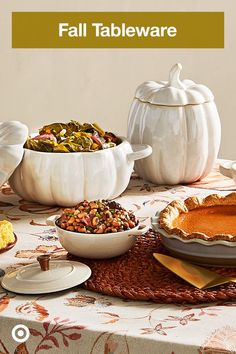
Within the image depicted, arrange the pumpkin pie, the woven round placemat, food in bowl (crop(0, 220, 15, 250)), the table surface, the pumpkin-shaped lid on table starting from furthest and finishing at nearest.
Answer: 1. the pumpkin-shaped lid on table
2. food in bowl (crop(0, 220, 15, 250))
3. the pumpkin pie
4. the woven round placemat
5. the table surface

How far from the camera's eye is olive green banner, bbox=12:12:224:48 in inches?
143

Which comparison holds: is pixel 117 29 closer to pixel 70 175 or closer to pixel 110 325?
→ pixel 70 175

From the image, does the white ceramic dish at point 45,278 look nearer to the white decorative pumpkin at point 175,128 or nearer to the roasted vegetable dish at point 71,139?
the roasted vegetable dish at point 71,139

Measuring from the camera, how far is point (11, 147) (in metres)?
1.78

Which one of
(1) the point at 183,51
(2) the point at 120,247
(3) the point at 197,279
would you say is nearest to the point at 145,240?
(2) the point at 120,247

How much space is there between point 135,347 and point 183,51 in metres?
2.64

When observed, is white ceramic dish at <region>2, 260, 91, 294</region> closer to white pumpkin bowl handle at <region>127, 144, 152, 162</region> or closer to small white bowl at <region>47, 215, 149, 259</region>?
small white bowl at <region>47, 215, 149, 259</region>

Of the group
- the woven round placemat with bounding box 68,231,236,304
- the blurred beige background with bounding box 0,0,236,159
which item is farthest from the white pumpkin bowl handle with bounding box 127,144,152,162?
the blurred beige background with bounding box 0,0,236,159

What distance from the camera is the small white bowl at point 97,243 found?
143 cm

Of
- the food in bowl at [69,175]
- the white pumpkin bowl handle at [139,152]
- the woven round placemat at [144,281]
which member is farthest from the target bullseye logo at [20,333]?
the white pumpkin bowl handle at [139,152]

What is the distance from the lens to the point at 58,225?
4.82 ft

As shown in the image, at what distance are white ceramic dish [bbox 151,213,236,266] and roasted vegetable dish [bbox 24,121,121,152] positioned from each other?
0.49 metres

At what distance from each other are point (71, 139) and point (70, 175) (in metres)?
0.11

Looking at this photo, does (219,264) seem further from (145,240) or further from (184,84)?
(184,84)
